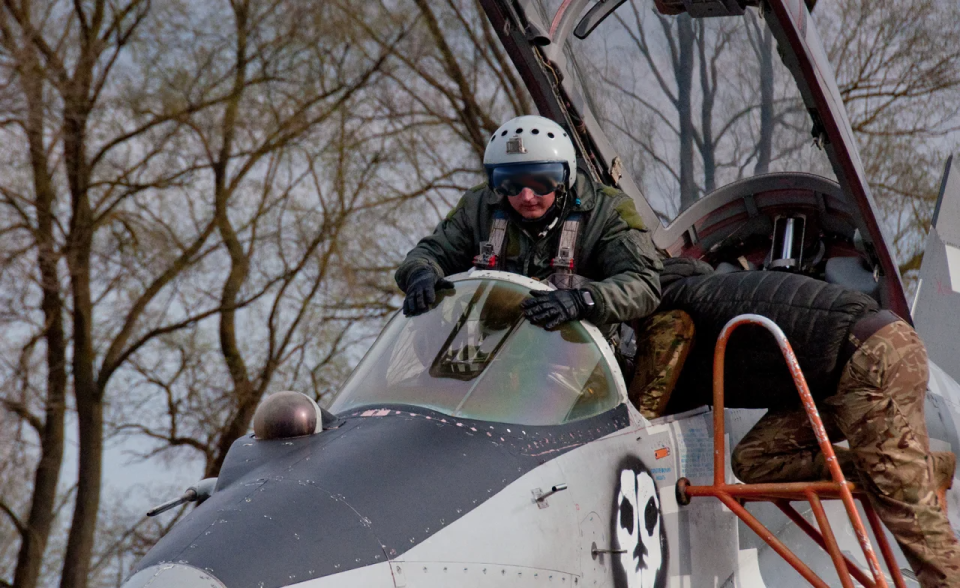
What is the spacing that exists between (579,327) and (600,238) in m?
0.79

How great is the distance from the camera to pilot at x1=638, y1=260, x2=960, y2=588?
396 cm

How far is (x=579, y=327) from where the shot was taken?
3.98m

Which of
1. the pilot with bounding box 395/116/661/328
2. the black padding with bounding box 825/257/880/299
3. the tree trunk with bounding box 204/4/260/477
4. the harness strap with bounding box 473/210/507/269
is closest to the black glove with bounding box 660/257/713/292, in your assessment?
the pilot with bounding box 395/116/661/328

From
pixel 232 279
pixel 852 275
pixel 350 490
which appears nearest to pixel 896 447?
pixel 350 490

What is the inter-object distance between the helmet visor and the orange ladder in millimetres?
1058

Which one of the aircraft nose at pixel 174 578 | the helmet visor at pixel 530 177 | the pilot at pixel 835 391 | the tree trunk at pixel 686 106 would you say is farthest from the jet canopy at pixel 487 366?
the tree trunk at pixel 686 106

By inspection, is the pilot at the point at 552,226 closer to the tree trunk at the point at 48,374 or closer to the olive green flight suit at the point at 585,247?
the olive green flight suit at the point at 585,247

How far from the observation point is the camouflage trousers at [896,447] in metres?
3.91

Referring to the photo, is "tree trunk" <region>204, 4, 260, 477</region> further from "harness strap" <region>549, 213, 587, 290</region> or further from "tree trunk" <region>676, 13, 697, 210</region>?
"harness strap" <region>549, 213, 587, 290</region>

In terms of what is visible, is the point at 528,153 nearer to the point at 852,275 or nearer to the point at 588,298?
the point at 588,298

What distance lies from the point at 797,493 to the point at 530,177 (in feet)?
5.65

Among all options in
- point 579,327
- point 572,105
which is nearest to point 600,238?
point 579,327

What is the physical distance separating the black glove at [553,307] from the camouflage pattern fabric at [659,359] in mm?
649

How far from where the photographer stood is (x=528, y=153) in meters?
4.69
